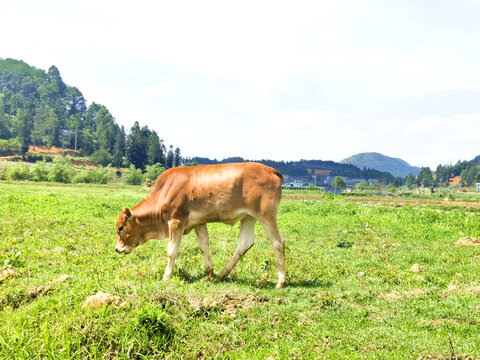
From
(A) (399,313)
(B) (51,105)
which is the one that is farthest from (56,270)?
(B) (51,105)

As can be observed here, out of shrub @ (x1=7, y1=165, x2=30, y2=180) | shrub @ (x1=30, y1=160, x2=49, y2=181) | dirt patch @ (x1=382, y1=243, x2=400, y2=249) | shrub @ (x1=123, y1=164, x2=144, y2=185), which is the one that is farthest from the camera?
shrub @ (x1=123, y1=164, x2=144, y2=185)

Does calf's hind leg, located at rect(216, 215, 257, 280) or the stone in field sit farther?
the stone in field

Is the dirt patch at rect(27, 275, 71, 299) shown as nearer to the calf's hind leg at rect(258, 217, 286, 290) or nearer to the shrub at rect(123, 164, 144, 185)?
the calf's hind leg at rect(258, 217, 286, 290)

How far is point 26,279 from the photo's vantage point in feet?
22.2

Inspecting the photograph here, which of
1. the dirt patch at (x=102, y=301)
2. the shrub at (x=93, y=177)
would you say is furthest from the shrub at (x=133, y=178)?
the dirt patch at (x=102, y=301)

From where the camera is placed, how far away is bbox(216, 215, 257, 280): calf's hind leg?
757cm

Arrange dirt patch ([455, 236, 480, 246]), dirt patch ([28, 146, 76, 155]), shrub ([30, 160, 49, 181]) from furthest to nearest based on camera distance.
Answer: dirt patch ([28, 146, 76, 155]), shrub ([30, 160, 49, 181]), dirt patch ([455, 236, 480, 246])

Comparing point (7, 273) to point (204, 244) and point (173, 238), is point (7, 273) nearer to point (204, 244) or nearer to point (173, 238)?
point (173, 238)

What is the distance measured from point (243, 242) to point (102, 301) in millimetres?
3221

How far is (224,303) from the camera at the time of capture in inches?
227

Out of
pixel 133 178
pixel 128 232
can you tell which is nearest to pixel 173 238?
pixel 128 232

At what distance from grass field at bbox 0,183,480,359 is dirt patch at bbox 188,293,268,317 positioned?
0.02m

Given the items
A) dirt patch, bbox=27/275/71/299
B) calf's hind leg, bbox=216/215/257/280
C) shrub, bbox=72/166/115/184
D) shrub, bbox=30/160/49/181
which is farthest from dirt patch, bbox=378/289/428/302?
shrub, bbox=30/160/49/181

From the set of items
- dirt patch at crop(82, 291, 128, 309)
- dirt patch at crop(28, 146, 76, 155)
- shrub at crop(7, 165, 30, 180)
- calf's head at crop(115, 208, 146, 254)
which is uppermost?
dirt patch at crop(28, 146, 76, 155)
